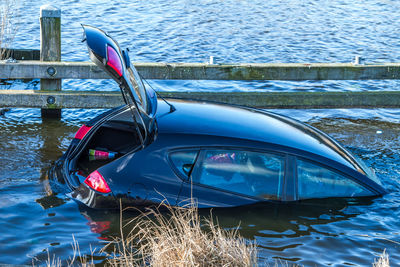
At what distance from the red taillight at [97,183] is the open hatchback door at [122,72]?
21.1 inches

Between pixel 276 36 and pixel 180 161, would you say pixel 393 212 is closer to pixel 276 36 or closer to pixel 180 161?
pixel 180 161

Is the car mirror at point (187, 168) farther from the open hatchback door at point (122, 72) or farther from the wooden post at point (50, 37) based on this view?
the wooden post at point (50, 37)

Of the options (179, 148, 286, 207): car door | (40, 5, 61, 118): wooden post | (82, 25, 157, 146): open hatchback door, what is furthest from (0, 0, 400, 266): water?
(82, 25, 157, 146): open hatchback door

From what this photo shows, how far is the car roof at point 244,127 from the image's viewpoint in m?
5.81

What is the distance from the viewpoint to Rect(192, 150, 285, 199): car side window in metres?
5.69

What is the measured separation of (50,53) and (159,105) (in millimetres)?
3254

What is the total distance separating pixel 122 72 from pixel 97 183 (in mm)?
1172

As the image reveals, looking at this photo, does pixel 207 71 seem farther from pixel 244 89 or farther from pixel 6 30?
pixel 6 30

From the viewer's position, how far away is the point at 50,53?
352 inches

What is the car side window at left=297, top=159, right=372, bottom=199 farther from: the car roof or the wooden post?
the wooden post

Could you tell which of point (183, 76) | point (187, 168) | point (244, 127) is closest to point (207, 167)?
point (187, 168)

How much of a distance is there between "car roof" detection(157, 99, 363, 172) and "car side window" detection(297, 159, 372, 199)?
17 cm

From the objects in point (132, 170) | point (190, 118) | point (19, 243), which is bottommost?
point (19, 243)

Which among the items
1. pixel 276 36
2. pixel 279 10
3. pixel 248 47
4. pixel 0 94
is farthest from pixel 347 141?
pixel 279 10
